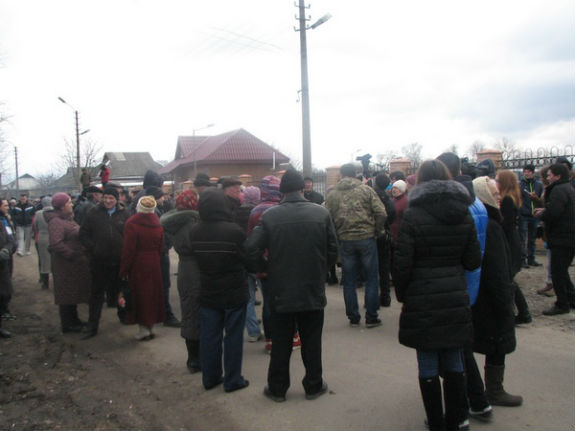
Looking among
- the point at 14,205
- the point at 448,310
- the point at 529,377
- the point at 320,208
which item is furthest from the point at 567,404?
the point at 14,205

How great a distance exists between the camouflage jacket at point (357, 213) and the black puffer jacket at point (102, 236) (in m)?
3.06

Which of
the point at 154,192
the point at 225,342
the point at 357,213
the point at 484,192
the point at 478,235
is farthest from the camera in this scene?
the point at 154,192

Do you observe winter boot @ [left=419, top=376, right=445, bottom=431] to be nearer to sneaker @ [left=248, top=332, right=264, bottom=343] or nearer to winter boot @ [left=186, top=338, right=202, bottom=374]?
winter boot @ [left=186, top=338, right=202, bottom=374]

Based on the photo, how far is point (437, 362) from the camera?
3.19 metres

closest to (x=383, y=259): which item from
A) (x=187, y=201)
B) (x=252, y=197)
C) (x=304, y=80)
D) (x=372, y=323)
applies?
(x=372, y=323)

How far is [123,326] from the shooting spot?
7027 mm

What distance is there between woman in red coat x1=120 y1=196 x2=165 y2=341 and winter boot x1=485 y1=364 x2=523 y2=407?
3.98 m

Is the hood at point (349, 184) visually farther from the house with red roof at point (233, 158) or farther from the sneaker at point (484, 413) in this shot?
the house with red roof at point (233, 158)

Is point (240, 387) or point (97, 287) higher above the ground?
point (97, 287)

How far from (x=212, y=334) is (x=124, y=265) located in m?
1.99

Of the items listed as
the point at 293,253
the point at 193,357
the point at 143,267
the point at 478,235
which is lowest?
the point at 193,357

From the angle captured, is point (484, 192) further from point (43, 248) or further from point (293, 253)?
point (43, 248)

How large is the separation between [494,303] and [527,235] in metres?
7.00

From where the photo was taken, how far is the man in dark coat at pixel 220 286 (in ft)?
14.0
